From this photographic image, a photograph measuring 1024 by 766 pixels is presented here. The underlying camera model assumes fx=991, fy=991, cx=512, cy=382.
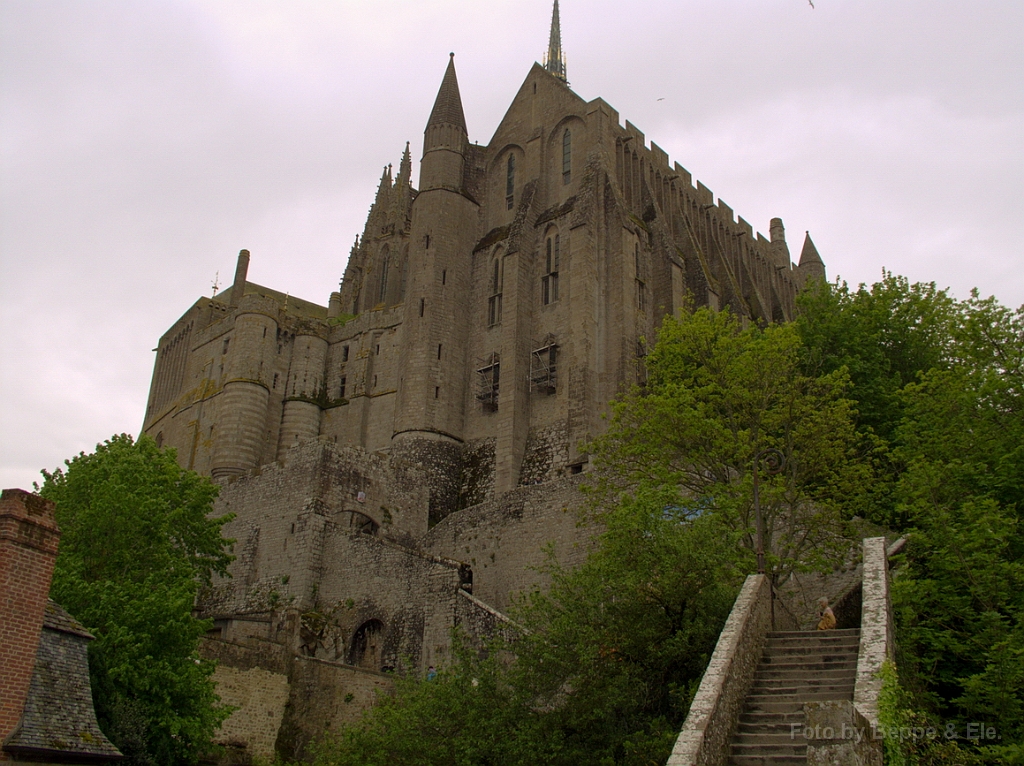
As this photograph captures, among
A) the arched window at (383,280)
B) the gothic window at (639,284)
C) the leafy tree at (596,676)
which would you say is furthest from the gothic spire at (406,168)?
the leafy tree at (596,676)

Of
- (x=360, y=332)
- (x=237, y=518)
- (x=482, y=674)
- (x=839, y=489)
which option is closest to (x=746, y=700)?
(x=482, y=674)

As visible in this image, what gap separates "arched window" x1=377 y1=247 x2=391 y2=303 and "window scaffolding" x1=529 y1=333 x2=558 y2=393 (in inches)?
914

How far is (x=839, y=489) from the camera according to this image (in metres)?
22.7

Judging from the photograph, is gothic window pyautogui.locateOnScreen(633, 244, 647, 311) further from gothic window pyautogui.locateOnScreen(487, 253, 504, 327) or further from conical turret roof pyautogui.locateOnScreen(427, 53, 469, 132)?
conical turret roof pyautogui.locateOnScreen(427, 53, 469, 132)

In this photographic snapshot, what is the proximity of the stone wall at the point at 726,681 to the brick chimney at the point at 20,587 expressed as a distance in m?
9.04

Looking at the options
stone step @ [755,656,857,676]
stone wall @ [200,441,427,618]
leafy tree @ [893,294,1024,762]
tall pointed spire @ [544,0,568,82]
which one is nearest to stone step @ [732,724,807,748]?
stone step @ [755,656,857,676]

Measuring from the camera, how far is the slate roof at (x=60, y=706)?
1366 centimetres

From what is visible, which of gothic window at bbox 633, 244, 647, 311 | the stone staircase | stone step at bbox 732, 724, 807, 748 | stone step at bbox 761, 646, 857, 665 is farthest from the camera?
gothic window at bbox 633, 244, 647, 311

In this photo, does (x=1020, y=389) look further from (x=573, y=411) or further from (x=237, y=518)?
(x=237, y=518)

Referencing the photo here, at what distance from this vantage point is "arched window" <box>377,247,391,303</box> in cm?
6461

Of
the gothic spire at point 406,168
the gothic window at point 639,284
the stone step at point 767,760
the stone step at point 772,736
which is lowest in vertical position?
the stone step at point 767,760

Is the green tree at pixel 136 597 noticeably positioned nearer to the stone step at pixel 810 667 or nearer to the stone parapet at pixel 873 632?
the stone step at pixel 810 667

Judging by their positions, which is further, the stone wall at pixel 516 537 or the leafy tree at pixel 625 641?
the stone wall at pixel 516 537

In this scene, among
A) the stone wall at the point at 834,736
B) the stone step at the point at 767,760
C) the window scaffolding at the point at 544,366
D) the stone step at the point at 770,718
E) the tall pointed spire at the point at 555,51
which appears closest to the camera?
the stone wall at the point at 834,736
